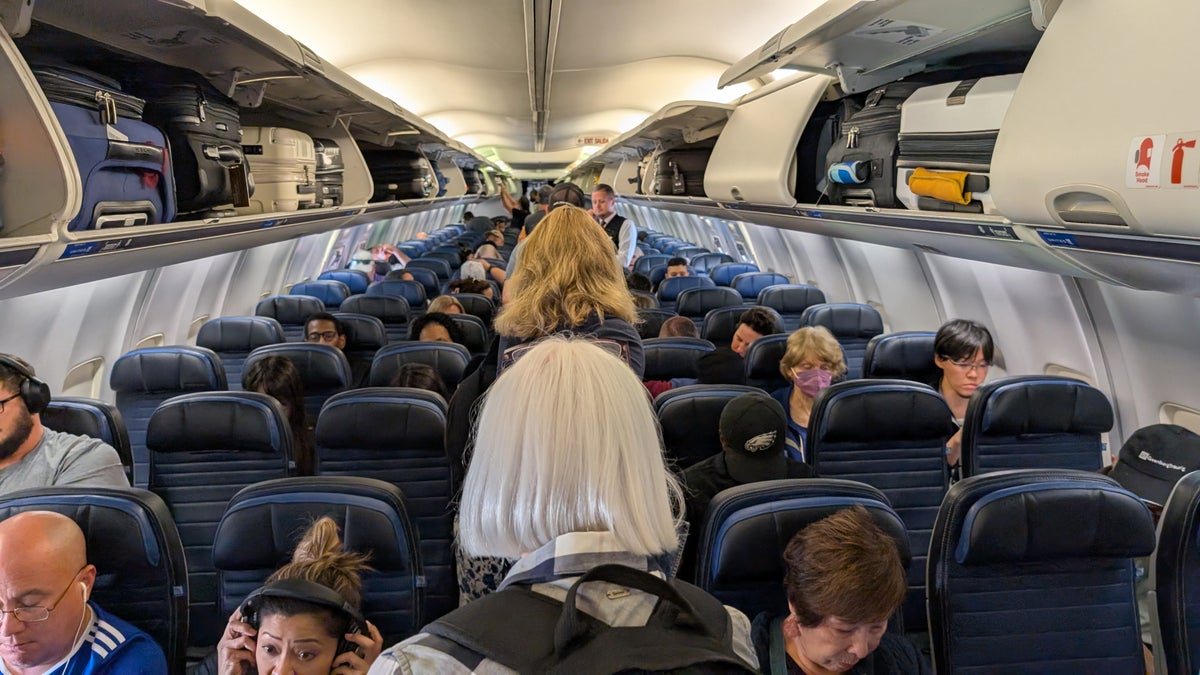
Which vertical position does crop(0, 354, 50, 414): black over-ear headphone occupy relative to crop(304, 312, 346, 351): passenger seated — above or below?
above

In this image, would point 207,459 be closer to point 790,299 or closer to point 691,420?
point 691,420

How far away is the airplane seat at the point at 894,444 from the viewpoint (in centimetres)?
363

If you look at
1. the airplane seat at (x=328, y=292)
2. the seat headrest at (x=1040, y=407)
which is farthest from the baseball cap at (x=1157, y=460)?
the airplane seat at (x=328, y=292)

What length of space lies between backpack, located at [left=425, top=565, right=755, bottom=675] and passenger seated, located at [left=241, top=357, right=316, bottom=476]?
3505 mm

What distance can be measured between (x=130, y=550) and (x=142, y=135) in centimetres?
214

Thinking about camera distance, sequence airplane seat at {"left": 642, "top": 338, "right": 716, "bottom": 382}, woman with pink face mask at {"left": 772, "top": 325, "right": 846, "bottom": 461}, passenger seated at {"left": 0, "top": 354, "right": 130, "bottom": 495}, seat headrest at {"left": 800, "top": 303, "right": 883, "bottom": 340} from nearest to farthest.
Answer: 1. passenger seated at {"left": 0, "top": 354, "right": 130, "bottom": 495}
2. woman with pink face mask at {"left": 772, "top": 325, "right": 846, "bottom": 461}
3. airplane seat at {"left": 642, "top": 338, "right": 716, "bottom": 382}
4. seat headrest at {"left": 800, "top": 303, "right": 883, "bottom": 340}

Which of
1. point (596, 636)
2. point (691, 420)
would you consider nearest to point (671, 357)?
point (691, 420)

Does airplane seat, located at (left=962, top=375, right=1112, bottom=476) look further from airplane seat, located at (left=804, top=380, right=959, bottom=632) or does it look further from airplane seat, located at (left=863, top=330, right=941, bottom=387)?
airplane seat, located at (left=863, top=330, right=941, bottom=387)

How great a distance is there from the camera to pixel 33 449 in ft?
9.98

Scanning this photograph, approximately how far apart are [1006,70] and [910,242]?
3.68 feet

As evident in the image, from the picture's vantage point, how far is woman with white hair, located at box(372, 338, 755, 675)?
1410 millimetres

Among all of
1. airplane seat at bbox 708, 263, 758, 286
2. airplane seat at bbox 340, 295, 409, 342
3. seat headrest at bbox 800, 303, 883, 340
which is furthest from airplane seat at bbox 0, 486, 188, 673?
airplane seat at bbox 708, 263, 758, 286

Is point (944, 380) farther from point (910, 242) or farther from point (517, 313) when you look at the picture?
point (517, 313)

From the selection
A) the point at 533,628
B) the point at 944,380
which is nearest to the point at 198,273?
the point at 944,380
